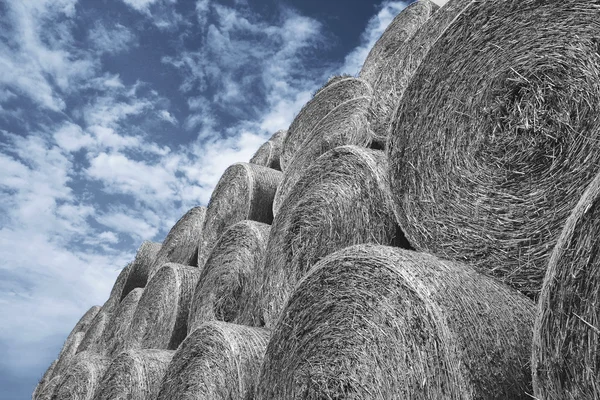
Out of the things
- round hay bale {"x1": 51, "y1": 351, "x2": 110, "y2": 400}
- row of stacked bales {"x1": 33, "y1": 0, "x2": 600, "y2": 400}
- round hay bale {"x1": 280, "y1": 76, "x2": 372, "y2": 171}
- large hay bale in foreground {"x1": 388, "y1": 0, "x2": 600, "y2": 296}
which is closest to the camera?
row of stacked bales {"x1": 33, "y1": 0, "x2": 600, "y2": 400}

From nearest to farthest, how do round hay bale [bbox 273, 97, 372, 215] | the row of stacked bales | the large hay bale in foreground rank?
the row of stacked bales < the large hay bale in foreground < round hay bale [bbox 273, 97, 372, 215]

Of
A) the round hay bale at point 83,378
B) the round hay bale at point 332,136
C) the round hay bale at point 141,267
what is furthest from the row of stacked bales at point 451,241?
the round hay bale at point 141,267

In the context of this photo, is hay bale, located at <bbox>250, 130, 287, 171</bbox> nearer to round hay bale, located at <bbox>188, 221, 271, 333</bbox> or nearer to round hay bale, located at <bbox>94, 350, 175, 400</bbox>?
round hay bale, located at <bbox>188, 221, 271, 333</bbox>

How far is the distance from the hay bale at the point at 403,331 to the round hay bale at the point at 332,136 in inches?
48.7

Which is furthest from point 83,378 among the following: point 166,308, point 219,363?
point 219,363

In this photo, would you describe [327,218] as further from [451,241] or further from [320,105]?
[320,105]

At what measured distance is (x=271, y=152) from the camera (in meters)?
5.00

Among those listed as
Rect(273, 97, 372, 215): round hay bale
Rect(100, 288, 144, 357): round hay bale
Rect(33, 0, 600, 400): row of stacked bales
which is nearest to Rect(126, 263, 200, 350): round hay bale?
Rect(100, 288, 144, 357): round hay bale

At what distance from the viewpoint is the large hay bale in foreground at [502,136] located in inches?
71.0

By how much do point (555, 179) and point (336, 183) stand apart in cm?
114

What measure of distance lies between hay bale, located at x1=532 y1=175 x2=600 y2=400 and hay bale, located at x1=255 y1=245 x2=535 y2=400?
241 mm

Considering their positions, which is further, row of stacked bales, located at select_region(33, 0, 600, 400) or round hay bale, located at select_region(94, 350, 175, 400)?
round hay bale, located at select_region(94, 350, 175, 400)

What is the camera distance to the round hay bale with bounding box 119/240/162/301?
233 inches

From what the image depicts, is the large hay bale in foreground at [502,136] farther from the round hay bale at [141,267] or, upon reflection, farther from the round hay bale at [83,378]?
the round hay bale at [141,267]
